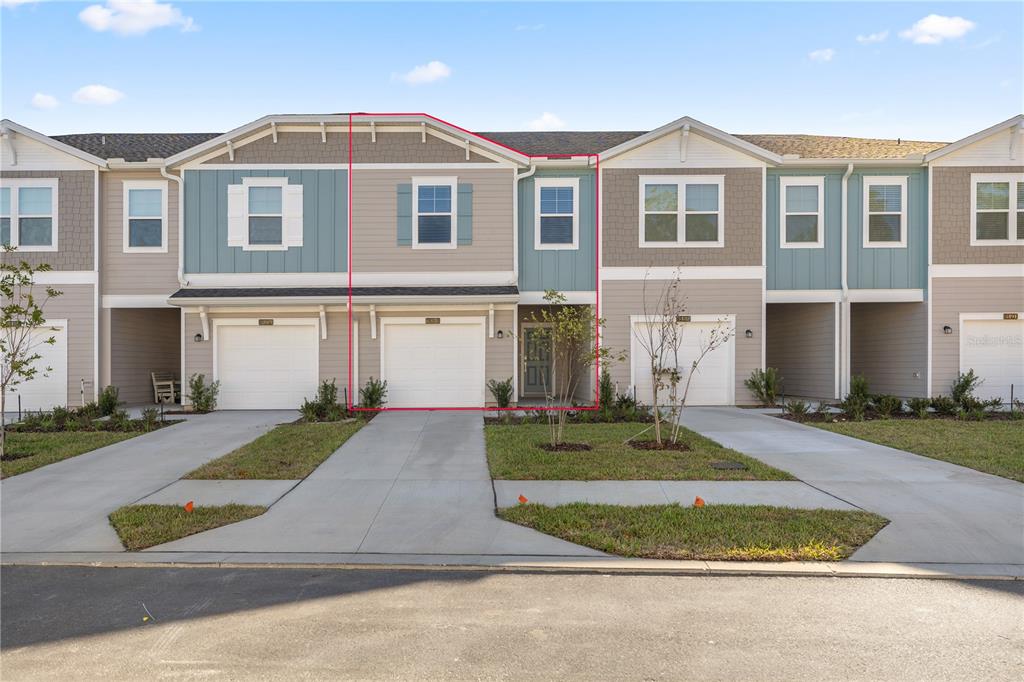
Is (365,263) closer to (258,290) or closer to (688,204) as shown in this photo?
(258,290)

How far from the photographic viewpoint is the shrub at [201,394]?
15.2 m

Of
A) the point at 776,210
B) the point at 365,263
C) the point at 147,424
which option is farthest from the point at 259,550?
the point at 776,210

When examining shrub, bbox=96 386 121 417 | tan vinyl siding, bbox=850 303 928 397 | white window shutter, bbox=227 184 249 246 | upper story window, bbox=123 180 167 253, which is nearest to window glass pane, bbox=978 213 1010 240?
tan vinyl siding, bbox=850 303 928 397

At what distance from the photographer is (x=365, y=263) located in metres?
15.7

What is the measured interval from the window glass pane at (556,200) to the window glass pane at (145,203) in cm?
923

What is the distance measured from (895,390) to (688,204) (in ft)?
25.4

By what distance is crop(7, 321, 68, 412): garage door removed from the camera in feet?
51.6

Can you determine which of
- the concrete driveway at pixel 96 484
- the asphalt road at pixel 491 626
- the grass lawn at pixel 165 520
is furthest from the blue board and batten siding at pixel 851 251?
the grass lawn at pixel 165 520

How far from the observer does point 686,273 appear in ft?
52.4

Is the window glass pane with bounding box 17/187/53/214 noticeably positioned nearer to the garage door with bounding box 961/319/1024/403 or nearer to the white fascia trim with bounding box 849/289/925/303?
the white fascia trim with bounding box 849/289/925/303

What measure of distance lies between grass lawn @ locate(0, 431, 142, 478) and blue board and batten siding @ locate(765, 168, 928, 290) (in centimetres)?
1470

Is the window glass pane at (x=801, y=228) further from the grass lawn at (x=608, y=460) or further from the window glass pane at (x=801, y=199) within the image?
the grass lawn at (x=608, y=460)

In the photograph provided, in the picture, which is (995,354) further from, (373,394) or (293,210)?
(293,210)

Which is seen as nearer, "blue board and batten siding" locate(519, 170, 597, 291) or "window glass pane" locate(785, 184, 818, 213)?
"blue board and batten siding" locate(519, 170, 597, 291)
